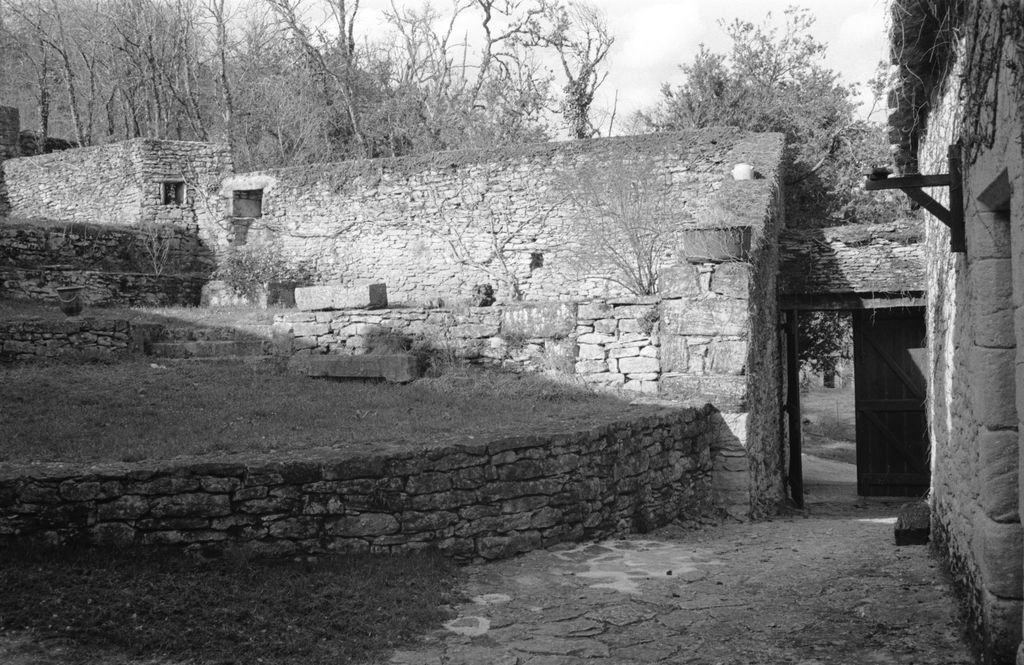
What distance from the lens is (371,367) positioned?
11398mm

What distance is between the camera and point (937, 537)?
23.1 ft

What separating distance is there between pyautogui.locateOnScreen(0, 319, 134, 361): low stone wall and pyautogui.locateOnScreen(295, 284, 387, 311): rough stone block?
2424mm

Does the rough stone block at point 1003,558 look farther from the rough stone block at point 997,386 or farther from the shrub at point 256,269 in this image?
the shrub at point 256,269

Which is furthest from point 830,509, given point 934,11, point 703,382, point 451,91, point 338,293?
point 451,91

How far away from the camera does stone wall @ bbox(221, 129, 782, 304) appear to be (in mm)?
16406

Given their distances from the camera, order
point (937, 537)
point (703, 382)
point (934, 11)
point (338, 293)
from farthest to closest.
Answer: point (338, 293), point (703, 382), point (937, 537), point (934, 11)

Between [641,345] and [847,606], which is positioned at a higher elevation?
[641,345]

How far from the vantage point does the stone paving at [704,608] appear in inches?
211

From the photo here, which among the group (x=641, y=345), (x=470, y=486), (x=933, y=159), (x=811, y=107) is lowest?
(x=470, y=486)

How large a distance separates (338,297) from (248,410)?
3792mm

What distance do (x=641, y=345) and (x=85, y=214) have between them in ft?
52.9

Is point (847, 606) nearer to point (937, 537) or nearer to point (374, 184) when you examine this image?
point (937, 537)

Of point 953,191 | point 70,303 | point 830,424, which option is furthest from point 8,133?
point 953,191

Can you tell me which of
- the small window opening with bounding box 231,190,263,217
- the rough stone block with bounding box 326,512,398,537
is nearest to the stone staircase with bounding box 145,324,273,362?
the rough stone block with bounding box 326,512,398,537
